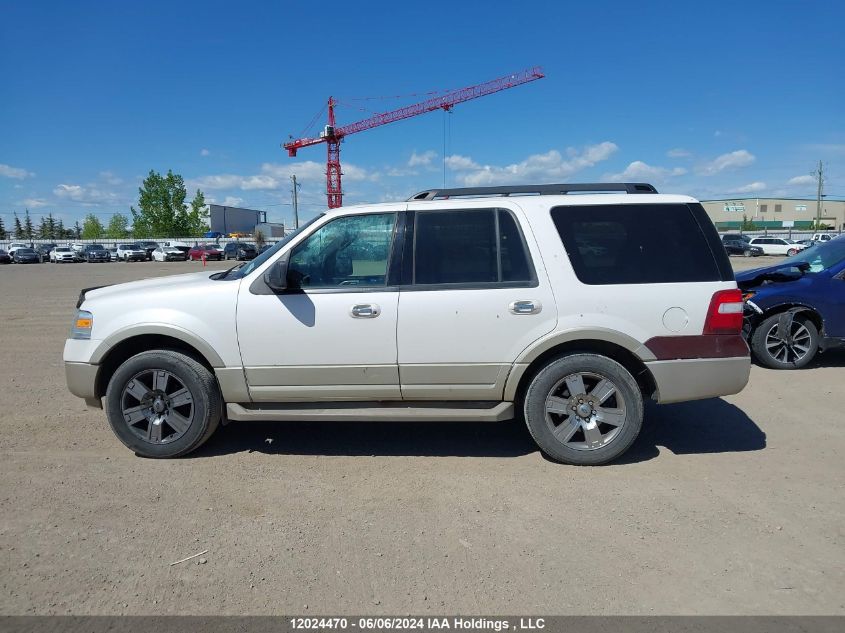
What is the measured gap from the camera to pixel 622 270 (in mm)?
4191

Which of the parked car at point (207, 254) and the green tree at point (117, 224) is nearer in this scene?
the parked car at point (207, 254)

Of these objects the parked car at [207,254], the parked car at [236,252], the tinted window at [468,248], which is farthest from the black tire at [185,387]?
the parked car at [207,254]

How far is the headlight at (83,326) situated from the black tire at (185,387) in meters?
0.37

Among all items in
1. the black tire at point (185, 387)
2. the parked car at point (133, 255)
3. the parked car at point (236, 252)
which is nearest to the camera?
the black tire at point (185, 387)

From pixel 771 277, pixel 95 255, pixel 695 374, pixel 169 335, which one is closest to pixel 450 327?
pixel 695 374

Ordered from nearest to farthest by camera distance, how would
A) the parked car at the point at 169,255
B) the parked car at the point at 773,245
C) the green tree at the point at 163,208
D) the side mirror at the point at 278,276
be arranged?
Answer: the side mirror at the point at 278,276, the parked car at the point at 773,245, the parked car at the point at 169,255, the green tree at the point at 163,208

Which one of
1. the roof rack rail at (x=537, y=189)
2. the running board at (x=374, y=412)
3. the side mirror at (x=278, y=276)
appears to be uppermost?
the roof rack rail at (x=537, y=189)

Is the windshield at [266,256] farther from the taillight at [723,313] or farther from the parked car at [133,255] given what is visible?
the parked car at [133,255]

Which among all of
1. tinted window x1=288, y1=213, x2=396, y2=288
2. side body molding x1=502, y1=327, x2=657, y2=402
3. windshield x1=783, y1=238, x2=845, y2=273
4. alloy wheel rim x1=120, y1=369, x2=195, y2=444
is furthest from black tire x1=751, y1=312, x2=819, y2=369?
alloy wheel rim x1=120, y1=369, x2=195, y2=444

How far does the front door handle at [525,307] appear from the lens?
13.4 feet

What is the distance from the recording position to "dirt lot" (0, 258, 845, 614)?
278 centimetres

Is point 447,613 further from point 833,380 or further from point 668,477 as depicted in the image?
point 833,380

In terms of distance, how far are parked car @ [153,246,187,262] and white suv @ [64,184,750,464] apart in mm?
49291

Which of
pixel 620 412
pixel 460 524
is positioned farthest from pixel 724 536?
pixel 460 524
